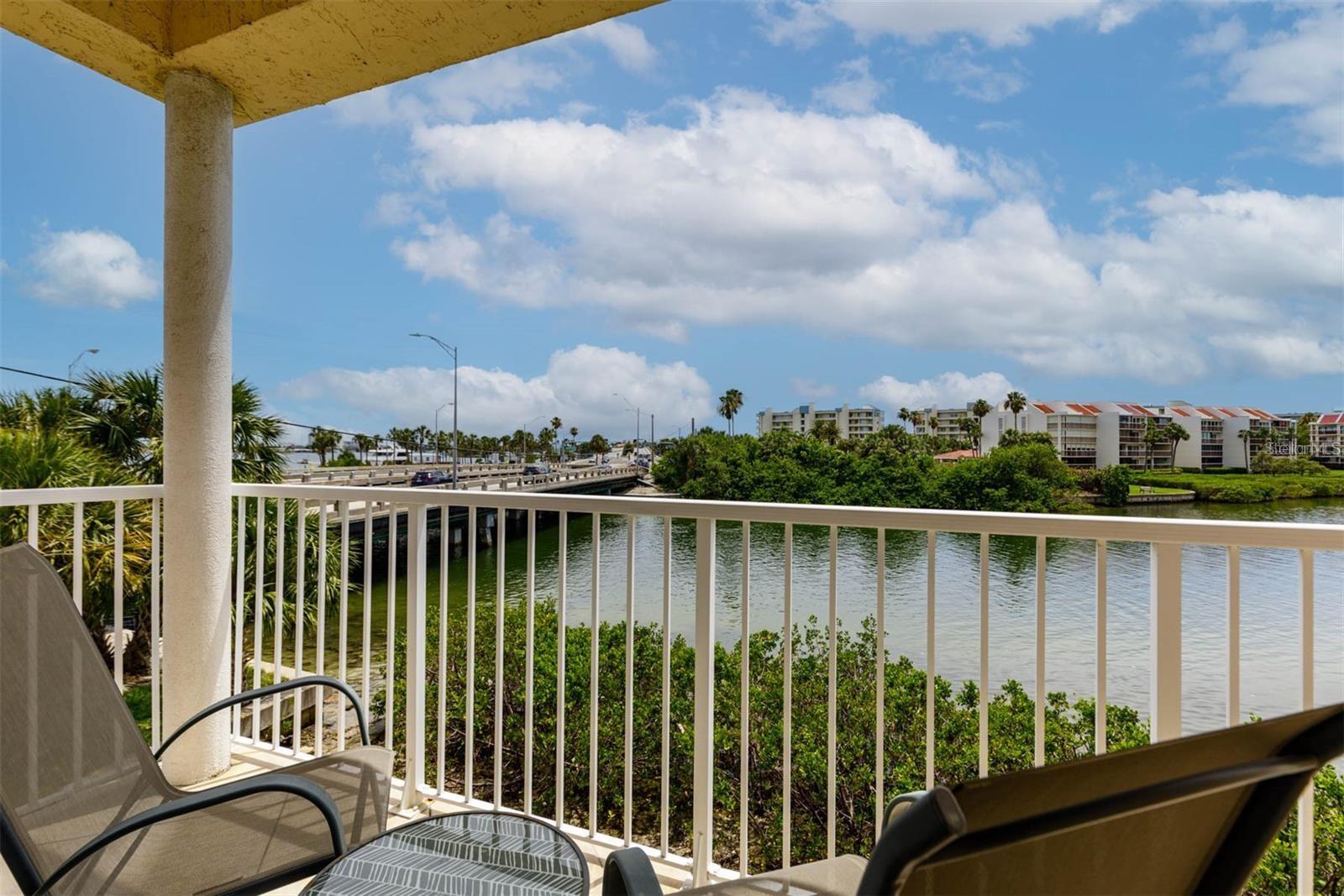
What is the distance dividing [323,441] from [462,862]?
2157 cm

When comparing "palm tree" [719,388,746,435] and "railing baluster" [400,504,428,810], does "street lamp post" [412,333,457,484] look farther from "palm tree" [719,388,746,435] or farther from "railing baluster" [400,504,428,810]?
"palm tree" [719,388,746,435]

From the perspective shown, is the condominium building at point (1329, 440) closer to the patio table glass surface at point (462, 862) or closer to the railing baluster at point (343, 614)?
the patio table glass surface at point (462, 862)

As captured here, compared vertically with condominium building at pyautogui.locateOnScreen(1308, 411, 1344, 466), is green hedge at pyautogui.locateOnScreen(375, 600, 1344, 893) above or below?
below

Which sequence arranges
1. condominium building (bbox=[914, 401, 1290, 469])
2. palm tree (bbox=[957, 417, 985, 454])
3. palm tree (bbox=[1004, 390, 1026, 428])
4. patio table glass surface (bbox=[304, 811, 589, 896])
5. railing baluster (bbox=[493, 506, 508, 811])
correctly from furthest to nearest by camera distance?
palm tree (bbox=[1004, 390, 1026, 428])
palm tree (bbox=[957, 417, 985, 454])
condominium building (bbox=[914, 401, 1290, 469])
railing baluster (bbox=[493, 506, 508, 811])
patio table glass surface (bbox=[304, 811, 589, 896])

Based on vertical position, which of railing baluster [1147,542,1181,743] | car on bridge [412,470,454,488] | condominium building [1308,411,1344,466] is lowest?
car on bridge [412,470,454,488]

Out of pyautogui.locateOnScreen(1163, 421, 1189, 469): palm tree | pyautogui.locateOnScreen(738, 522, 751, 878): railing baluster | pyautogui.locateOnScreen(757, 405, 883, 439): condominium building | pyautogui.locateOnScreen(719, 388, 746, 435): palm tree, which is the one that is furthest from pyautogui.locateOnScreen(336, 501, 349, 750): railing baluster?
pyautogui.locateOnScreen(719, 388, 746, 435): palm tree

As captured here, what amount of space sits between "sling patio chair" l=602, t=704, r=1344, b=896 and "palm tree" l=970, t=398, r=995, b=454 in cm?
1478

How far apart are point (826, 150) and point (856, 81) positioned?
Result: 9.63ft

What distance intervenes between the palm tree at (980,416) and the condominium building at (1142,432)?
99mm

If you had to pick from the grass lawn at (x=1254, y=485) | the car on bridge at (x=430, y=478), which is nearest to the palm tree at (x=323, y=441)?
the car on bridge at (x=430, y=478)

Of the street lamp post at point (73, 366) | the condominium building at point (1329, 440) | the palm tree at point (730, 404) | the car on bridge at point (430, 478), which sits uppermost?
the palm tree at point (730, 404)

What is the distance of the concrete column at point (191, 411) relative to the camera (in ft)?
8.67

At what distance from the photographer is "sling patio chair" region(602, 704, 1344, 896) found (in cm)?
59

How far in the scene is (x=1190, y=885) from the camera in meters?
0.81
